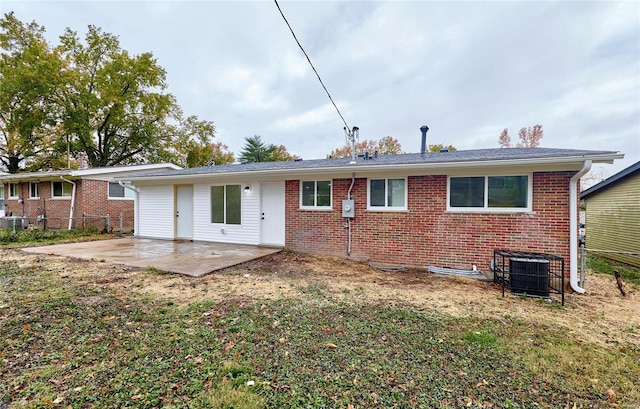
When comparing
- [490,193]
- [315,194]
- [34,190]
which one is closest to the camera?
[490,193]

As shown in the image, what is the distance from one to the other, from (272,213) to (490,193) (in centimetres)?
602

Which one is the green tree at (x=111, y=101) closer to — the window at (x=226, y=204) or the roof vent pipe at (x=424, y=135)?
the window at (x=226, y=204)

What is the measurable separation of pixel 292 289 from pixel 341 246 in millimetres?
3052

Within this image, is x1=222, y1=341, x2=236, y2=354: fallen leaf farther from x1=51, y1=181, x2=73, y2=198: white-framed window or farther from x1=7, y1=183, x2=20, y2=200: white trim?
x1=7, y1=183, x2=20, y2=200: white trim

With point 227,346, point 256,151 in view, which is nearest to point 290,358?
point 227,346

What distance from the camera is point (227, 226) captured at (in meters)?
9.68

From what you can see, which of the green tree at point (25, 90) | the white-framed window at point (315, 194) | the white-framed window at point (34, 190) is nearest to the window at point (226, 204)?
the white-framed window at point (315, 194)

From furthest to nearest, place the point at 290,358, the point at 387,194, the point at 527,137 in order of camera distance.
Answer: the point at 527,137
the point at 387,194
the point at 290,358

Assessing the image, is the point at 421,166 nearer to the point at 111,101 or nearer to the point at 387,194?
the point at 387,194

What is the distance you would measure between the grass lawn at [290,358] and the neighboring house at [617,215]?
23.6 ft

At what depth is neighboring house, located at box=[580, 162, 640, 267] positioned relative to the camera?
8.54 meters

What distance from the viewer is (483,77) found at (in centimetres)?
1312

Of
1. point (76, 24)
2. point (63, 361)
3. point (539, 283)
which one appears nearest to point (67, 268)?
point (63, 361)

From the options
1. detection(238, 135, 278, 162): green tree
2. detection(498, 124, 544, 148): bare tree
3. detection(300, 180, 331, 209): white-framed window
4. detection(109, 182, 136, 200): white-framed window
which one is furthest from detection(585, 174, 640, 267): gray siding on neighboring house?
detection(238, 135, 278, 162): green tree
